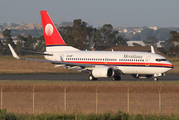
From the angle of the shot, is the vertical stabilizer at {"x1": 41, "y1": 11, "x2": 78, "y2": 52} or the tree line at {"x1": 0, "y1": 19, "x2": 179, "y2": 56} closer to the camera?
the vertical stabilizer at {"x1": 41, "y1": 11, "x2": 78, "y2": 52}

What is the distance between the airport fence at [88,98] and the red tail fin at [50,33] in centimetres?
1559

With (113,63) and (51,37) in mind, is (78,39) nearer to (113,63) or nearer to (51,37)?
(51,37)

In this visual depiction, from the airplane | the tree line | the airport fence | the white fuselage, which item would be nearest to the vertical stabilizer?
the airplane

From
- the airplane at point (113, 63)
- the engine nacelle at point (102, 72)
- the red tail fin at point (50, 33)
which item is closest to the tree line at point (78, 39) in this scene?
the red tail fin at point (50, 33)

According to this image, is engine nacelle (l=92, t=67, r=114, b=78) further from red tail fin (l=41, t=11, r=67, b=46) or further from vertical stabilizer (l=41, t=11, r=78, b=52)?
red tail fin (l=41, t=11, r=67, b=46)

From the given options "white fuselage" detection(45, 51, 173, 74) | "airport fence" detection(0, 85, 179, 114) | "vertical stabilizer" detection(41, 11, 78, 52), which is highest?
"vertical stabilizer" detection(41, 11, 78, 52)

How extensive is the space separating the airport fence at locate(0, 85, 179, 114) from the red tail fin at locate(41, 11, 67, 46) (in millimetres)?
15587

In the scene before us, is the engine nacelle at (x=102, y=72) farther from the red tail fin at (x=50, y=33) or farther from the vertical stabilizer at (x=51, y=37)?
the red tail fin at (x=50, y=33)

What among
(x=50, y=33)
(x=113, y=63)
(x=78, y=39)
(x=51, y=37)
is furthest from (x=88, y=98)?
(x=78, y=39)

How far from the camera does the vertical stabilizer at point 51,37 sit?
47.0 metres

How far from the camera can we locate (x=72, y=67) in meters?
41.8

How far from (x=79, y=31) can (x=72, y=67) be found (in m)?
102

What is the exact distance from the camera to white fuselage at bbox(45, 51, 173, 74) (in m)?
38.9

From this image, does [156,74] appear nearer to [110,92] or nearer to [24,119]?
[110,92]
